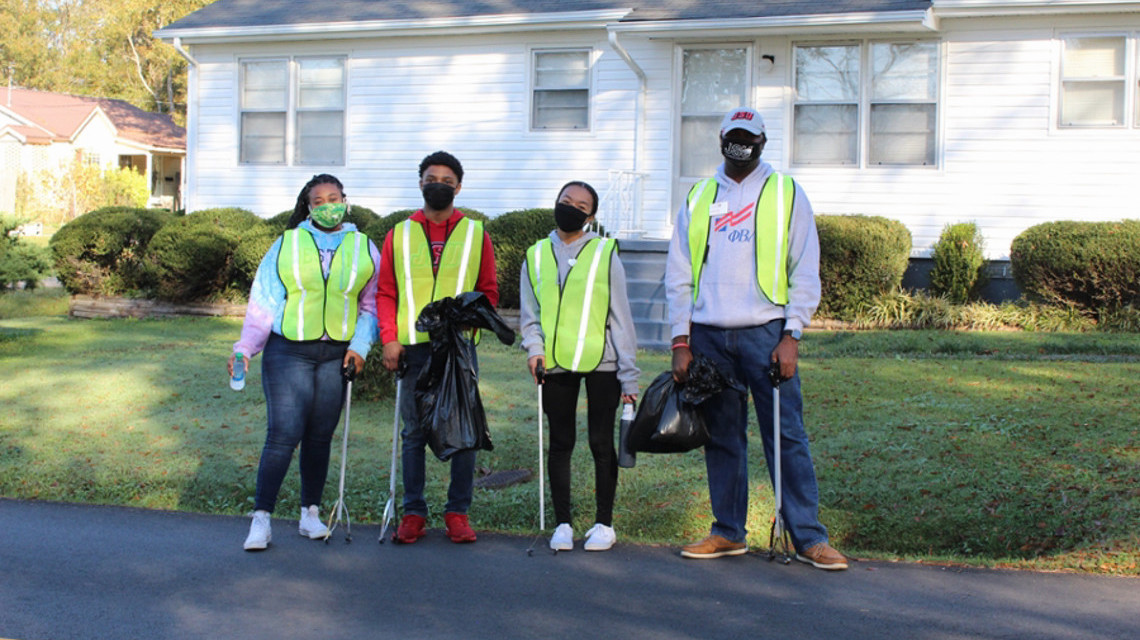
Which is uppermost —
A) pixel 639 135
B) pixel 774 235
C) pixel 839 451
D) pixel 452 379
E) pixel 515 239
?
pixel 639 135

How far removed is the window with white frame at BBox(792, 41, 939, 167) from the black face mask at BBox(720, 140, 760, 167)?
10.7 m

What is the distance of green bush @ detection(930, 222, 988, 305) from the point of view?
14.5 m

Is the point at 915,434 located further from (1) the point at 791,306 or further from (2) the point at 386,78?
(2) the point at 386,78

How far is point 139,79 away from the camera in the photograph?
61250 mm

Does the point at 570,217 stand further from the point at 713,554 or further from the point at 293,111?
the point at 293,111

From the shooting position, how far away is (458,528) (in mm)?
6164

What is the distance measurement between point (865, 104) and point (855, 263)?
2.59m

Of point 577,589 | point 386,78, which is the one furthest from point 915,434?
point 386,78

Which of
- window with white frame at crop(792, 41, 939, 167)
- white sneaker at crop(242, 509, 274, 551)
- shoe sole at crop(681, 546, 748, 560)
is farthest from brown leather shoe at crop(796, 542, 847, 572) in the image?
window with white frame at crop(792, 41, 939, 167)

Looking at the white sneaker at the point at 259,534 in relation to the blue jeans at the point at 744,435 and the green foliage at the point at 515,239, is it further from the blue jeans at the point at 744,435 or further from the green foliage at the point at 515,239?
the green foliage at the point at 515,239

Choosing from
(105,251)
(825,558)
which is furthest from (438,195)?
(105,251)

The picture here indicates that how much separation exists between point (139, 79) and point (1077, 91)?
55.0 meters

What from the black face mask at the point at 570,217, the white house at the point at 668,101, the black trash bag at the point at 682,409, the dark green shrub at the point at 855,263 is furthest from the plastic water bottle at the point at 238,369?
the white house at the point at 668,101

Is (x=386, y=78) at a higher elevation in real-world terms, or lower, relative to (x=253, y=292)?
higher
